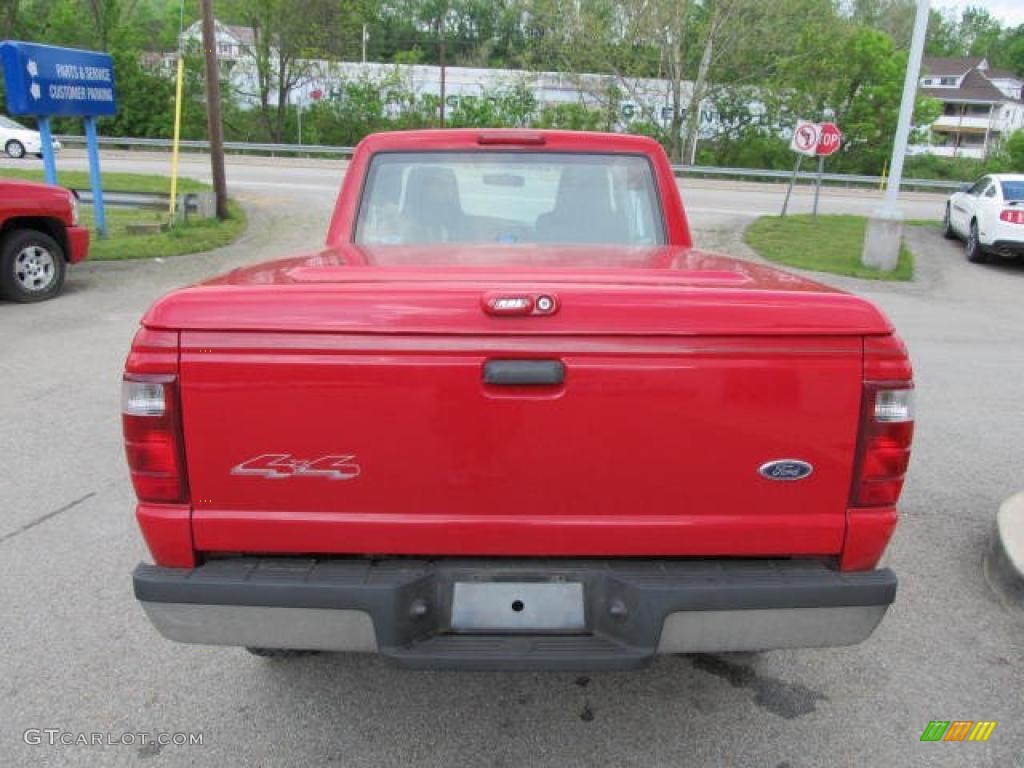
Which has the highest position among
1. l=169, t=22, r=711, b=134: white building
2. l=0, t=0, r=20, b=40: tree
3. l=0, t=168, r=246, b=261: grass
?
l=0, t=0, r=20, b=40: tree

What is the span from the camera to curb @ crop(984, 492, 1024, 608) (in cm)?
371

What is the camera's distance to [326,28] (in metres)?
47.0

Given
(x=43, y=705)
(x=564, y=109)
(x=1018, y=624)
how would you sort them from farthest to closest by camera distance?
(x=564, y=109), (x=1018, y=624), (x=43, y=705)

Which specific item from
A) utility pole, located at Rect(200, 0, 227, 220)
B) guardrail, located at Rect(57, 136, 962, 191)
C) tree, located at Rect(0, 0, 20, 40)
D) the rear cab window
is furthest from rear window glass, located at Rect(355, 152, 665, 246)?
tree, located at Rect(0, 0, 20, 40)

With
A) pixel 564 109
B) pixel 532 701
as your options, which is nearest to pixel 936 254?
pixel 532 701

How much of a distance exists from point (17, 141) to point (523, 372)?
3098 centimetres

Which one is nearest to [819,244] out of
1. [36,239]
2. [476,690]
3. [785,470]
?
[36,239]

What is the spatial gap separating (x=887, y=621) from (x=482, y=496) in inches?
90.4

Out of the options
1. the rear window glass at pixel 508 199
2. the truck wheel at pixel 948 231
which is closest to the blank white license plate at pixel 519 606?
the rear window glass at pixel 508 199

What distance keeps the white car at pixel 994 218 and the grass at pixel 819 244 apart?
1.28 metres

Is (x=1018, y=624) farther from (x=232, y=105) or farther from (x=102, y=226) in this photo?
(x=232, y=105)

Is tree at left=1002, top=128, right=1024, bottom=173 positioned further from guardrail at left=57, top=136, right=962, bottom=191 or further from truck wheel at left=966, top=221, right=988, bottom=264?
truck wheel at left=966, top=221, right=988, bottom=264

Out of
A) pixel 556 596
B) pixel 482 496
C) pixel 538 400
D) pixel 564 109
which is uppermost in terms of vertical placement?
pixel 564 109

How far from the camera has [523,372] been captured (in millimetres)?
2131
